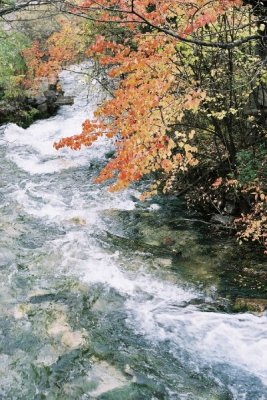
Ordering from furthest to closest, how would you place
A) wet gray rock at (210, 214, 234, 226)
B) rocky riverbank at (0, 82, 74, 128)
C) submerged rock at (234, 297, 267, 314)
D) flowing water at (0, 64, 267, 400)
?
rocky riverbank at (0, 82, 74, 128)
wet gray rock at (210, 214, 234, 226)
submerged rock at (234, 297, 267, 314)
flowing water at (0, 64, 267, 400)

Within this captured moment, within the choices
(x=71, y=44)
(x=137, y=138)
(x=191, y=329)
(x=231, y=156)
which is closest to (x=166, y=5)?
(x=137, y=138)

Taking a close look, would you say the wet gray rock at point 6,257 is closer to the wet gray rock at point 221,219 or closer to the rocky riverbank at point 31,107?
the wet gray rock at point 221,219

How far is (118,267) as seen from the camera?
8.92 metres

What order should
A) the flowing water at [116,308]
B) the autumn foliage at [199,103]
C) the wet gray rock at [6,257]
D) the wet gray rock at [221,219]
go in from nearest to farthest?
the flowing water at [116,308] → the autumn foliage at [199,103] → the wet gray rock at [6,257] → the wet gray rock at [221,219]

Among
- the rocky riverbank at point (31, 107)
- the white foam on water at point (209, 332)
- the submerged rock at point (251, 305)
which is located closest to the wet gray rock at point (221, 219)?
the submerged rock at point (251, 305)

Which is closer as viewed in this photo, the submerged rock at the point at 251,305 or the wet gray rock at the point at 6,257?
the submerged rock at the point at 251,305

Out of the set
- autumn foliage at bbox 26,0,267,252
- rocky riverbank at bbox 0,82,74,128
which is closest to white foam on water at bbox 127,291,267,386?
autumn foliage at bbox 26,0,267,252

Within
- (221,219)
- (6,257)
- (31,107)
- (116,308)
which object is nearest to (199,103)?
(221,219)

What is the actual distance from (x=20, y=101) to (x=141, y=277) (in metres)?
14.6

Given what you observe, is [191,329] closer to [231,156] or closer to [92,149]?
[231,156]

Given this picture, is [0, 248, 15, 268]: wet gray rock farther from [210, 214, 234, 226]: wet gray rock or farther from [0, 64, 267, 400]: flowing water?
[210, 214, 234, 226]: wet gray rock

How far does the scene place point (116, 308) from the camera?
7.64m

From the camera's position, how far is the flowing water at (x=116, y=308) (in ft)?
19.5

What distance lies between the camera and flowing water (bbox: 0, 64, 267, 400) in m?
5.95
